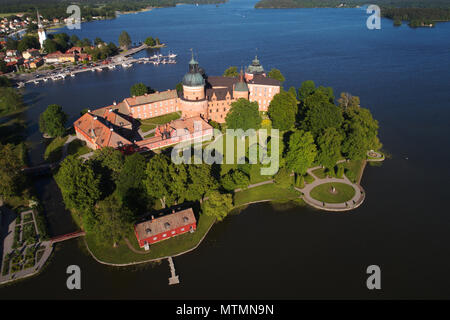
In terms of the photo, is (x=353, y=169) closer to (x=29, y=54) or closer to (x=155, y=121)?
(x=155, y=121)

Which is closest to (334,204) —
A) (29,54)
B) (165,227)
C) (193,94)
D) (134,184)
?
(165,227)

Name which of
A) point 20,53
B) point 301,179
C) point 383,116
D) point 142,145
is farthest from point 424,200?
point 20,53

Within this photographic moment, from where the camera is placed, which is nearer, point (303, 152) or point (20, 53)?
point (303, 152)

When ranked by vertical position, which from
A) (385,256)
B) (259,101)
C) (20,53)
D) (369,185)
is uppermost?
(20,53)

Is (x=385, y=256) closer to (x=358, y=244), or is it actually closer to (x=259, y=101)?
(x=358, y=244)

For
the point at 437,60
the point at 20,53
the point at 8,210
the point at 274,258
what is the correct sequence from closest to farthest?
the point at 274,258
the point at 8,210
the point at 437,60
the point at 20,53

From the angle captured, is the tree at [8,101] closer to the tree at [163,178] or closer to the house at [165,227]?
the tree at [163,178]

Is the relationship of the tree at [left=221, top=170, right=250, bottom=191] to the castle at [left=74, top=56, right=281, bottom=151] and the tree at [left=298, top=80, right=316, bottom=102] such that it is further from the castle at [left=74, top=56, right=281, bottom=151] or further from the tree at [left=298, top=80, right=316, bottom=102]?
the tree at [left=298, top=80, right=316, bottom=102]
